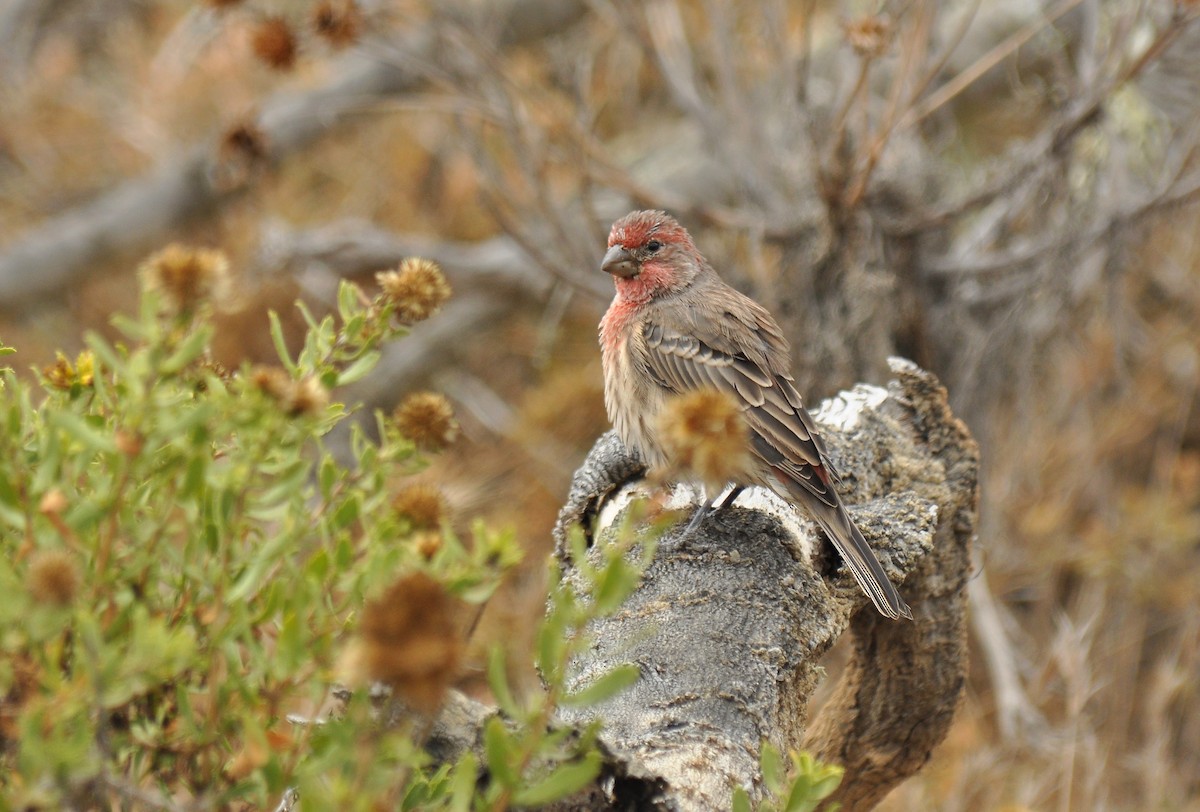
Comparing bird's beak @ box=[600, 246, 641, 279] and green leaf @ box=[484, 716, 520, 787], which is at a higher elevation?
Answer: bird's beak @ box=[600, 246, 641, 279]

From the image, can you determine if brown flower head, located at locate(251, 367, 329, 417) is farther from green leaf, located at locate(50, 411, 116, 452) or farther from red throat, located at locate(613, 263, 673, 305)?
red throat, located at locate(613, 263, 673, 305)

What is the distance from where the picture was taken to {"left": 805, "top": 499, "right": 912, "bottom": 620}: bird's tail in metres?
3.14

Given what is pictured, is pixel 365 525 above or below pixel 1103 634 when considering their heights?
below

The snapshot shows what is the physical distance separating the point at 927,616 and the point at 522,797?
7.85 feet

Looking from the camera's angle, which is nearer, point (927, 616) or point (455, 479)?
point (927, 616)

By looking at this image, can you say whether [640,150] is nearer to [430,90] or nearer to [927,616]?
[430,90]

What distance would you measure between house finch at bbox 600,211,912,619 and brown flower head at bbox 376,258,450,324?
1023 mm

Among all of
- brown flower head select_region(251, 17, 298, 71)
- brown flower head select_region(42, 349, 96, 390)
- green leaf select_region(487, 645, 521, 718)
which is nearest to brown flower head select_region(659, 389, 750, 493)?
green leaf select_region(487, 645, 521, 718)

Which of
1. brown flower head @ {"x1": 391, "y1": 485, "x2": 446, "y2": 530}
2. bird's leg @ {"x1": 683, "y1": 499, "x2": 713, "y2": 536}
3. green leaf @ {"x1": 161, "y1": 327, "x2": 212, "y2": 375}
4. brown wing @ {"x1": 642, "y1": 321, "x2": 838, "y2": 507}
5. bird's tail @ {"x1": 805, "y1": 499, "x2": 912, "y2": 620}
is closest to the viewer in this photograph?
green leaf @ {"x1": 161, "y1": 327, "x2": 212, "y2": 375}

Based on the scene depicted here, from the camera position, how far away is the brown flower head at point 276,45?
5.15 metres

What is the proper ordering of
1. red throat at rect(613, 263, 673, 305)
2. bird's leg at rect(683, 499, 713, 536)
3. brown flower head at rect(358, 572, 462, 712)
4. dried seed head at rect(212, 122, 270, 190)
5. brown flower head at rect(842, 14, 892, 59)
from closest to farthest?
brown flower head at rect(358, 572, 462, 712) → bird's leg at rect(683, 499, 713, 536) → brown flower head at rect(842, 14, 892, 59) → red throat at rect(613, 263, 673, 305) → dried seed head at rect(212, 122, 270, 190)

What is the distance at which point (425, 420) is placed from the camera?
2064 millimetres

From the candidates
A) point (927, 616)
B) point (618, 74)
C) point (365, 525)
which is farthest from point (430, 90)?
point (365, 525)

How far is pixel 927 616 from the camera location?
369cm
